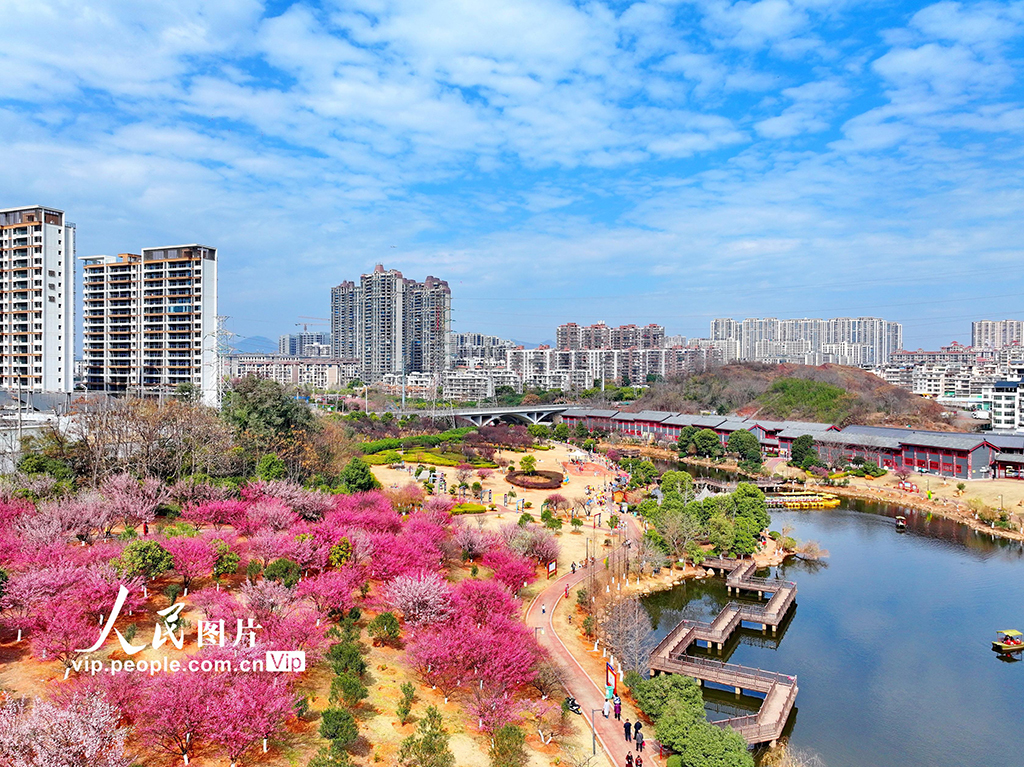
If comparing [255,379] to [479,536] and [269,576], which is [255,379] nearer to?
[479,536]

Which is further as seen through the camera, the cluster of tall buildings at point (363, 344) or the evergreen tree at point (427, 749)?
the cluster of tall buildings at point (363, 344)

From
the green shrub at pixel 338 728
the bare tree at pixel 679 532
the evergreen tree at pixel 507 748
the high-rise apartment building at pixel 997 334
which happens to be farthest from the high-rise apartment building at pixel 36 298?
the high-rise apartment building at pixel 997 334

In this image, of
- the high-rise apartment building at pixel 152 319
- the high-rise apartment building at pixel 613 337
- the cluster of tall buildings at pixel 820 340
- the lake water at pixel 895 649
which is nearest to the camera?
the lake water at pixel 895 649

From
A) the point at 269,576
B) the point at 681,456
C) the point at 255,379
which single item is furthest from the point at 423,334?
the point at 269,576

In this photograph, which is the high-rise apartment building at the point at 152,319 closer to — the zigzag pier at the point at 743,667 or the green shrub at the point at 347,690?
the zigzag pier at the point at 743,667

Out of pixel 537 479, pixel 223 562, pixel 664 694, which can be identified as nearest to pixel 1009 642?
pixel 664 694

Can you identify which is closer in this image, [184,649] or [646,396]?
[184,649]
